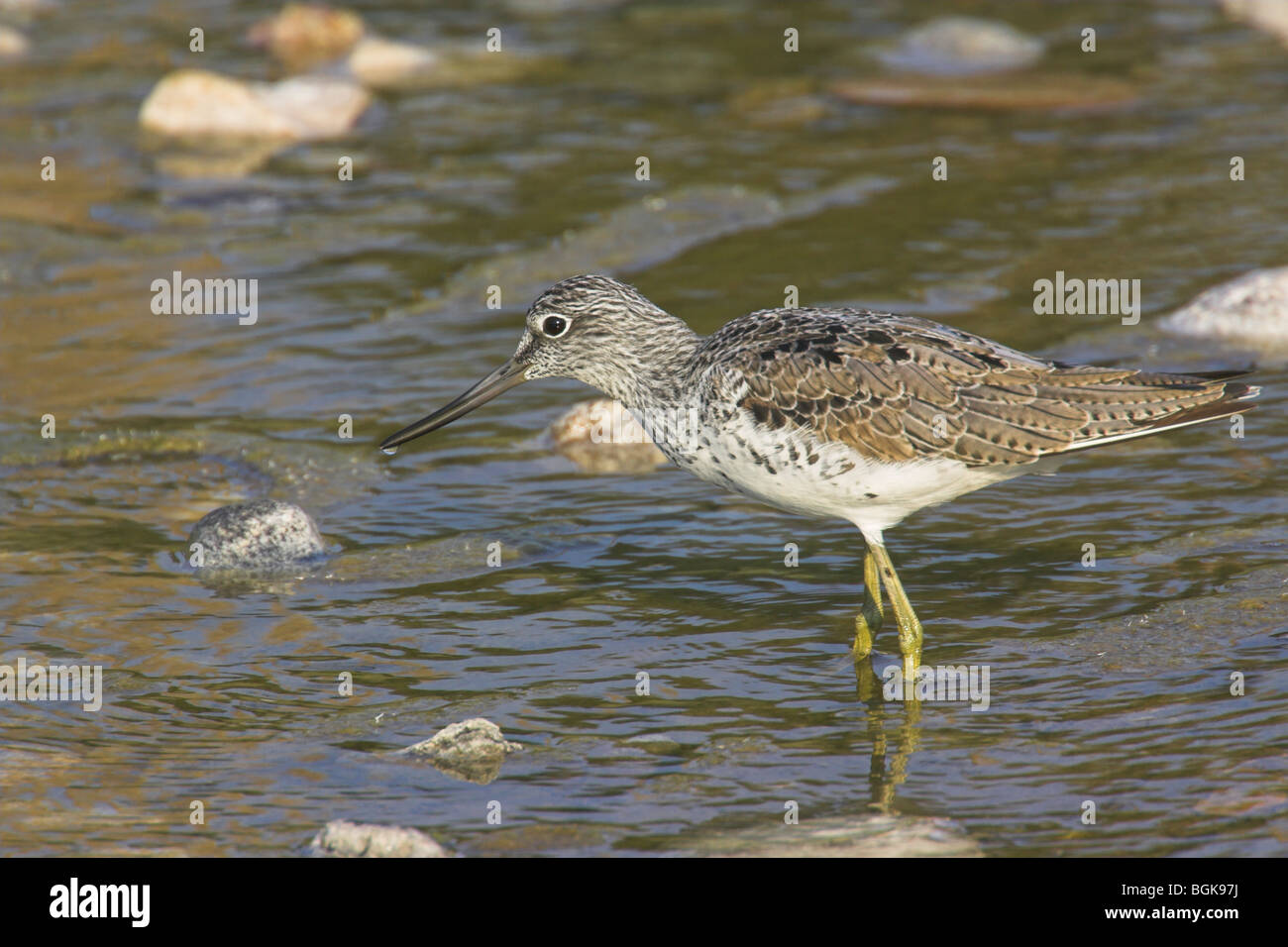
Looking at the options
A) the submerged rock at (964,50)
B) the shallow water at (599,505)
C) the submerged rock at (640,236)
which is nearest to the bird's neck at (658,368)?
the shallow water at (599,505)

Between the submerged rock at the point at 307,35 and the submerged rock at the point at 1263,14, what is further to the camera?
the submerged rock at the point at 307,35

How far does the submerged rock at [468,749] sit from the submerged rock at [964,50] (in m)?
12.7

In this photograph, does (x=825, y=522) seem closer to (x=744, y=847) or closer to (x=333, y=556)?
(x=333, y=556)

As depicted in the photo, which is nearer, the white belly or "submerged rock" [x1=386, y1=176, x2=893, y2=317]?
the white belly

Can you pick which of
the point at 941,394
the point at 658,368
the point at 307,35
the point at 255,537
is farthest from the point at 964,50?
the point at 255,537

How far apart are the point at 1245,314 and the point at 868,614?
506 cm

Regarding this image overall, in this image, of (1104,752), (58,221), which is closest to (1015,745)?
(1104,752)

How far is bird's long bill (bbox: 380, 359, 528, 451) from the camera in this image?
9.35 m

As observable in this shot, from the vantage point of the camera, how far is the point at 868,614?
8.49m

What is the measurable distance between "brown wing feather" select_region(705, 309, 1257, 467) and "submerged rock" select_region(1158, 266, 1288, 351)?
3.99 meters

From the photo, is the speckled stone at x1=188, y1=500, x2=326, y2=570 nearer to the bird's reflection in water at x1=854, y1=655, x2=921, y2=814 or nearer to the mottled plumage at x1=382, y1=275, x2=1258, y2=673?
the mottled plumage at x1=382, y1=275, x2=1258, y2=673

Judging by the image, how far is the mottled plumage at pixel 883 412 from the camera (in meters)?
8.00

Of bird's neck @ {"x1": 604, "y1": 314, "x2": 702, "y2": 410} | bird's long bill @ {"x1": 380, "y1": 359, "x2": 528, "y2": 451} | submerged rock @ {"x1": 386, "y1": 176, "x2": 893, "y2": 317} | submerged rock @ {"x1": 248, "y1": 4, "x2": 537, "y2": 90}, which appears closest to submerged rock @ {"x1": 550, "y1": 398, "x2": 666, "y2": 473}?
bird's long bill @ {"x1": 380, "y1": 359, "x2": 528, "y2": 451}

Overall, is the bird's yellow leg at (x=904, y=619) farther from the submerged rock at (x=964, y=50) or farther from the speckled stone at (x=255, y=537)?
the submerged rock at (x=964, y=50)
